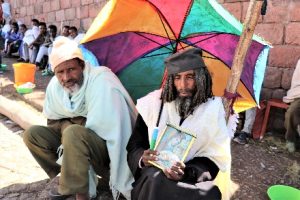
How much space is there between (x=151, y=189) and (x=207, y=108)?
2.15 ft

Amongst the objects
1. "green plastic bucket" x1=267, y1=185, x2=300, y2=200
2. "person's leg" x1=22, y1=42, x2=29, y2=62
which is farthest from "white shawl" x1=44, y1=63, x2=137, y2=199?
"person's leg" x1=22, y1=42, x2=29, y2=62

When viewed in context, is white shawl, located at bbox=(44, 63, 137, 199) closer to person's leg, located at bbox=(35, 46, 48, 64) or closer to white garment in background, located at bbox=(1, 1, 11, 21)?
person's leg, located at bbox=(35, 46, 48, 64)

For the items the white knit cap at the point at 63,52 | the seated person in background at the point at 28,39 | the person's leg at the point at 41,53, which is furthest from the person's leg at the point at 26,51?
the white knit cap at the point at 63,52

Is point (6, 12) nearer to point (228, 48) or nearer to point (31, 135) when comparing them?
point (31, 135)

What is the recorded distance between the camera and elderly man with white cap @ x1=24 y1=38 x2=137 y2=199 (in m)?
2.57

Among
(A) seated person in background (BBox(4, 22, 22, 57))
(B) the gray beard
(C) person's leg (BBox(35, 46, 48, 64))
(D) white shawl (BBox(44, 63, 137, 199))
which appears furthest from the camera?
(A) seated person in background (BBox(4, 22, 22, 57))

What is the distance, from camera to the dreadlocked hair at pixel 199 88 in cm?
232

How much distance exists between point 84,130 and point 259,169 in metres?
2.01

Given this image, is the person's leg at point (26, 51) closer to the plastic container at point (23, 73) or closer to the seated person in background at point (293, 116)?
the plastic container at point (23, 73)

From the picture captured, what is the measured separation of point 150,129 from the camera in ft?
8.12

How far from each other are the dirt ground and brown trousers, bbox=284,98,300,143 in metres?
0.18

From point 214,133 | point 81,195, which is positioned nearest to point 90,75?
point 81,195

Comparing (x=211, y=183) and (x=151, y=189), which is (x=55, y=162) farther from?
(x=211, y=183)

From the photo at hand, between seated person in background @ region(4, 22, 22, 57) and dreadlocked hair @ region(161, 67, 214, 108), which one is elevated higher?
dreadlocked hair @ region(161, 67, 214, 108)
